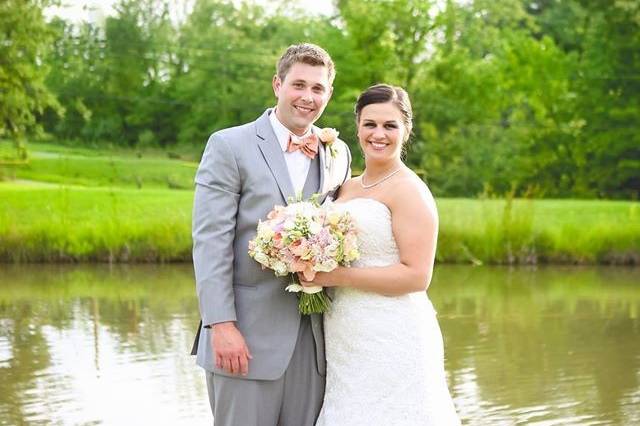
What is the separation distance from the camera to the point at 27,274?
17141 millimetres

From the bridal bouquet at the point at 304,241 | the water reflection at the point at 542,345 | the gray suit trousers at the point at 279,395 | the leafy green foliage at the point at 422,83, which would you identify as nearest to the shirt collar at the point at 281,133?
the bridal bouquet at the point at 304,241

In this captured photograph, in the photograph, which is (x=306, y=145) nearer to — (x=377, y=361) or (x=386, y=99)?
(x=386, y=99)

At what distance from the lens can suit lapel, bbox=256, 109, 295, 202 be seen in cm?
456

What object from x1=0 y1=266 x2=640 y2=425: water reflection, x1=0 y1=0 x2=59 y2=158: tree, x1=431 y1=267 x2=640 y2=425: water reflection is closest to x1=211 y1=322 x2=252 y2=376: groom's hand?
x1=0 y1=266 x2=640 y2=425: water reflection

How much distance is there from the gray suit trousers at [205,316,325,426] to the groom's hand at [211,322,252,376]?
99mm

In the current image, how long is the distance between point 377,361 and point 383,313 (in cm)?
20

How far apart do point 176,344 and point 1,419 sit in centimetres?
316

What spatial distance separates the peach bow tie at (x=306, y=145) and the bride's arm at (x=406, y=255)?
0.39 metres

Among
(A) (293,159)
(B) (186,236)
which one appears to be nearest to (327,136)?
(A) (293,159)

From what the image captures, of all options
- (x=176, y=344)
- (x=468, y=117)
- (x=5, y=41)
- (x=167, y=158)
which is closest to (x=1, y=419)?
(x=176, y=344)

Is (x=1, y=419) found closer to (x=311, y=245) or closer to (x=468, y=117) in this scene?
(x=311, y=245)

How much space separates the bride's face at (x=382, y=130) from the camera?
15.0 ft

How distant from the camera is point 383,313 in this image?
4613 mm

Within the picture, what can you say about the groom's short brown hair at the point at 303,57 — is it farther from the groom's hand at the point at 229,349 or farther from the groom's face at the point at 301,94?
the groom's hand at the point at 229,349
